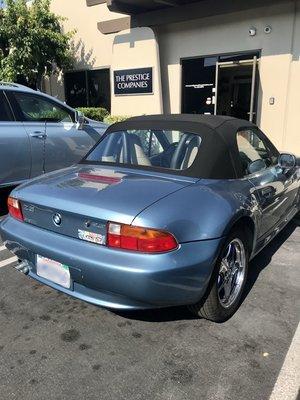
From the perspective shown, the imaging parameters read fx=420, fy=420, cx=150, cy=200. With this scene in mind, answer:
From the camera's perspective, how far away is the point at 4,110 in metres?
5.71

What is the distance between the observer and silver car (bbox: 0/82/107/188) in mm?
5703

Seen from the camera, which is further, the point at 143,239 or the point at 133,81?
the point at 133,81

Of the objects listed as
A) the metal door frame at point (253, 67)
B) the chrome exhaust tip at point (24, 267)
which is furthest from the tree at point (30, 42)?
the chrome exhaust tip at point (24, 267)

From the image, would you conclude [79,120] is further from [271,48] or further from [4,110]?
[271,48]

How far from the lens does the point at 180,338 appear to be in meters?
2.89

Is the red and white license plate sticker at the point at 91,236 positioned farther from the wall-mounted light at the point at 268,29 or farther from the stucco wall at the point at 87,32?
the stucco wall at the point at 87,32

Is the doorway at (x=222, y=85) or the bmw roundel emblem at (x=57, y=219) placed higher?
the doorway at (x=222, y=85)

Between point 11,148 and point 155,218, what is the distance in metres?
3.76

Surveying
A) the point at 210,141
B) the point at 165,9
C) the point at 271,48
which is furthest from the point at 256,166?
the point at 165,9

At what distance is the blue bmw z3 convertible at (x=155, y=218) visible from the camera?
254cm

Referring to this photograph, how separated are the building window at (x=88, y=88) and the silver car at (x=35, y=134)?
7.36 metres

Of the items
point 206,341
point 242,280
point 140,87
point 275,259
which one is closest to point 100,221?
point 206,341

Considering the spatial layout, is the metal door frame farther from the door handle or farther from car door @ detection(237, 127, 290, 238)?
car door @ detection(237, 127, 290, 238)

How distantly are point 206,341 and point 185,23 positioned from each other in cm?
1000
